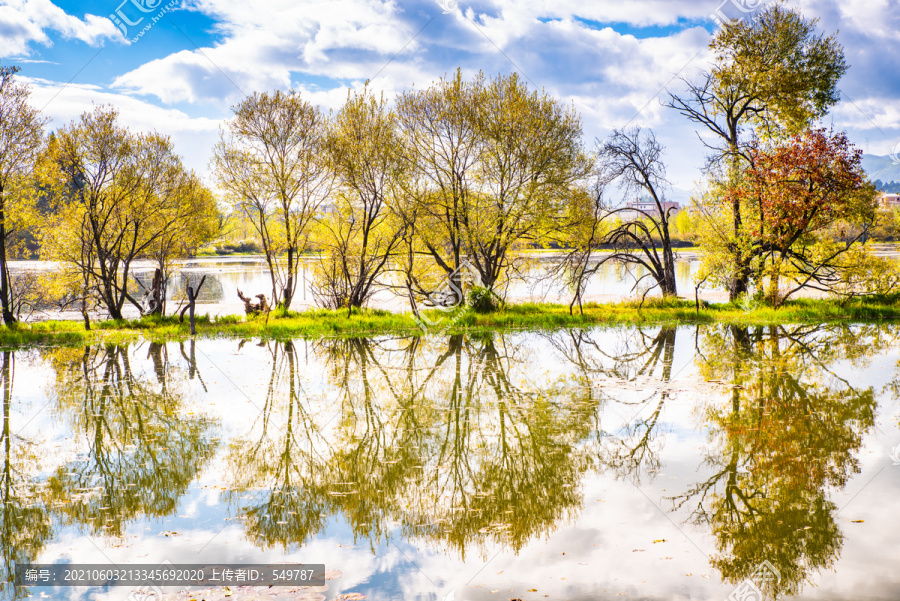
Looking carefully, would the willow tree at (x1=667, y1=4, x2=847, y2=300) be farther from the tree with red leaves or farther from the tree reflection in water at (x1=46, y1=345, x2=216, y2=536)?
the tree reflection in water at (x1=46, y1=345, x2=216, y2=536)

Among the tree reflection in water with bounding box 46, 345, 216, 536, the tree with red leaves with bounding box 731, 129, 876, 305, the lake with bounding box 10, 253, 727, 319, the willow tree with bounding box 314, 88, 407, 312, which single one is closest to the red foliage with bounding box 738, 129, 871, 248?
the tree with red leaves with bounding box 731, 129, 876, 305

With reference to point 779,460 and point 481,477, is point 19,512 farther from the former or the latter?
point 779,460

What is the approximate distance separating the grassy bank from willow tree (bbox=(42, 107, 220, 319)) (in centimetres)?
353

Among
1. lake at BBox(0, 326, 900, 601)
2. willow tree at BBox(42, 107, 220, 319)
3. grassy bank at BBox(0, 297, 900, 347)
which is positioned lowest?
lake at BBox(0, 326, 900, 601)

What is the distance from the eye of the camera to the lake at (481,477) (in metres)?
5.79

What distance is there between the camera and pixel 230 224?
33.3m

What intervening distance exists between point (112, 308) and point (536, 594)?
2548 cm

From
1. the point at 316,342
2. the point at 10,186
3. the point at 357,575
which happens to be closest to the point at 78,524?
the point at 357,575

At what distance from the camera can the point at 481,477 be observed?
25.9ft

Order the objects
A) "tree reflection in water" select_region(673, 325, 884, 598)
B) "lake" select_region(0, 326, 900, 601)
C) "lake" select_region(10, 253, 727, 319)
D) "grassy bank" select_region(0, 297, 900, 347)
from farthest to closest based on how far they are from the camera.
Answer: "lake" select_region(10, 253, 727, 319)
"grassy bank" select_region(0, 297, 900, 347)
"tree reflection in water" select_region(673, 325, 884, 598)
"lake" select_region(0, 326, 900, 601)

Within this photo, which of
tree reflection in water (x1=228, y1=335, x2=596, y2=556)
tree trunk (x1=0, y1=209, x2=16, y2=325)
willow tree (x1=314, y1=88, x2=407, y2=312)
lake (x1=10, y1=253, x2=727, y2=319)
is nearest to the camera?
tree reflection in water (x1=228, y1=335, x2=596, y2=556)

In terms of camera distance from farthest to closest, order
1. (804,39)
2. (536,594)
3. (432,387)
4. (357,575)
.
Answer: (804,39), (432,387), (357,575), (536,594)

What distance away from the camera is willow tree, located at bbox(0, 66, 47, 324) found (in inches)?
856

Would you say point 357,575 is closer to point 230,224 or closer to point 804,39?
point 804,39
